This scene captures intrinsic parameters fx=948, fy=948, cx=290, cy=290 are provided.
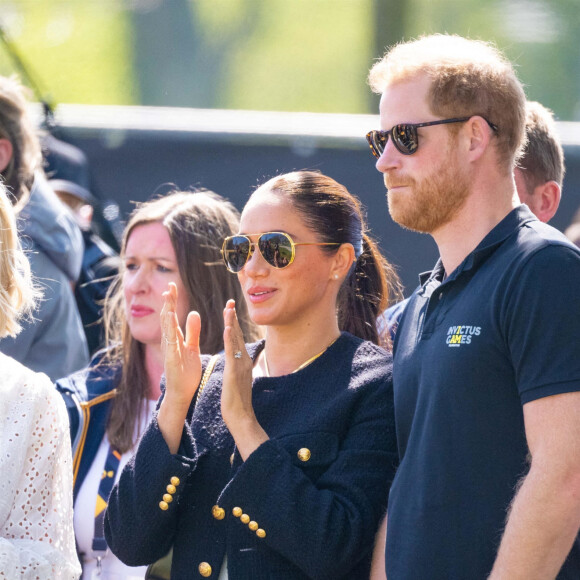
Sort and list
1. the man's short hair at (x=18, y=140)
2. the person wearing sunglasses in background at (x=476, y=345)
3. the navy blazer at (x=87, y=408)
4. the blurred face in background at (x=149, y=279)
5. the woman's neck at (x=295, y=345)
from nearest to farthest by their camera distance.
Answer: the person wearing sunglasses in background at (x=476, y=345) < the woman's neck at (x=295, y=345) < the navy blazer at (x=87, y=408) < the blurred face in background at (x=149, y=279) < the man's short hair at (x=18, y=140)

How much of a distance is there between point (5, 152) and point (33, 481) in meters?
2.13

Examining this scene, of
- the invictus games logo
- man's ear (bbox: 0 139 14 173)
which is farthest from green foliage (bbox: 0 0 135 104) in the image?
the invictus games logo

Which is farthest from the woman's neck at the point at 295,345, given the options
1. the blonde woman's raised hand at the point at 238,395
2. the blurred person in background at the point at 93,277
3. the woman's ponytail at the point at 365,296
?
the blurred person in background at the point at 93,277

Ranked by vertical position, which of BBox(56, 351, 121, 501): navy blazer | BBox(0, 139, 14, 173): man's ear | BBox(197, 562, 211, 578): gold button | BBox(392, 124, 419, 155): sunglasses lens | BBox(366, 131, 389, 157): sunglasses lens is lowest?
BBox(56, 351, 121, 501): navy blazer

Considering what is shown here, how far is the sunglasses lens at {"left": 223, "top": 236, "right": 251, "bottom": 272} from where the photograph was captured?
8.66 feet

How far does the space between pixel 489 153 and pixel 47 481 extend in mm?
1264

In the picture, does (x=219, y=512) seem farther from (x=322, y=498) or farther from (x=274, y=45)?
(x=274, y=45)

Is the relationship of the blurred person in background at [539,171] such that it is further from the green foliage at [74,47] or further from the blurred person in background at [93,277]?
the green foliage at [74,47]

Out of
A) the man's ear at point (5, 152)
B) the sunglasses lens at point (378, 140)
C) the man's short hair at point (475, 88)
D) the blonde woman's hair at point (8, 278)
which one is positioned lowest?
the man's ear at point (5, 152)

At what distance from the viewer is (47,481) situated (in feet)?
7.26

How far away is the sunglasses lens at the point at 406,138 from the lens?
7.02 ft

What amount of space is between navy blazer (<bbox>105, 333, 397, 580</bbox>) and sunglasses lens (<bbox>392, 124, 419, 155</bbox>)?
64 centimetres

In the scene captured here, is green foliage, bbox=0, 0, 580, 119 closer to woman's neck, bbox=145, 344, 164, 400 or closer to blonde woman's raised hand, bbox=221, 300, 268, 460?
woman's neck, bbox=145, 344, 164, 400

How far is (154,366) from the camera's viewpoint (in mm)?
3453
